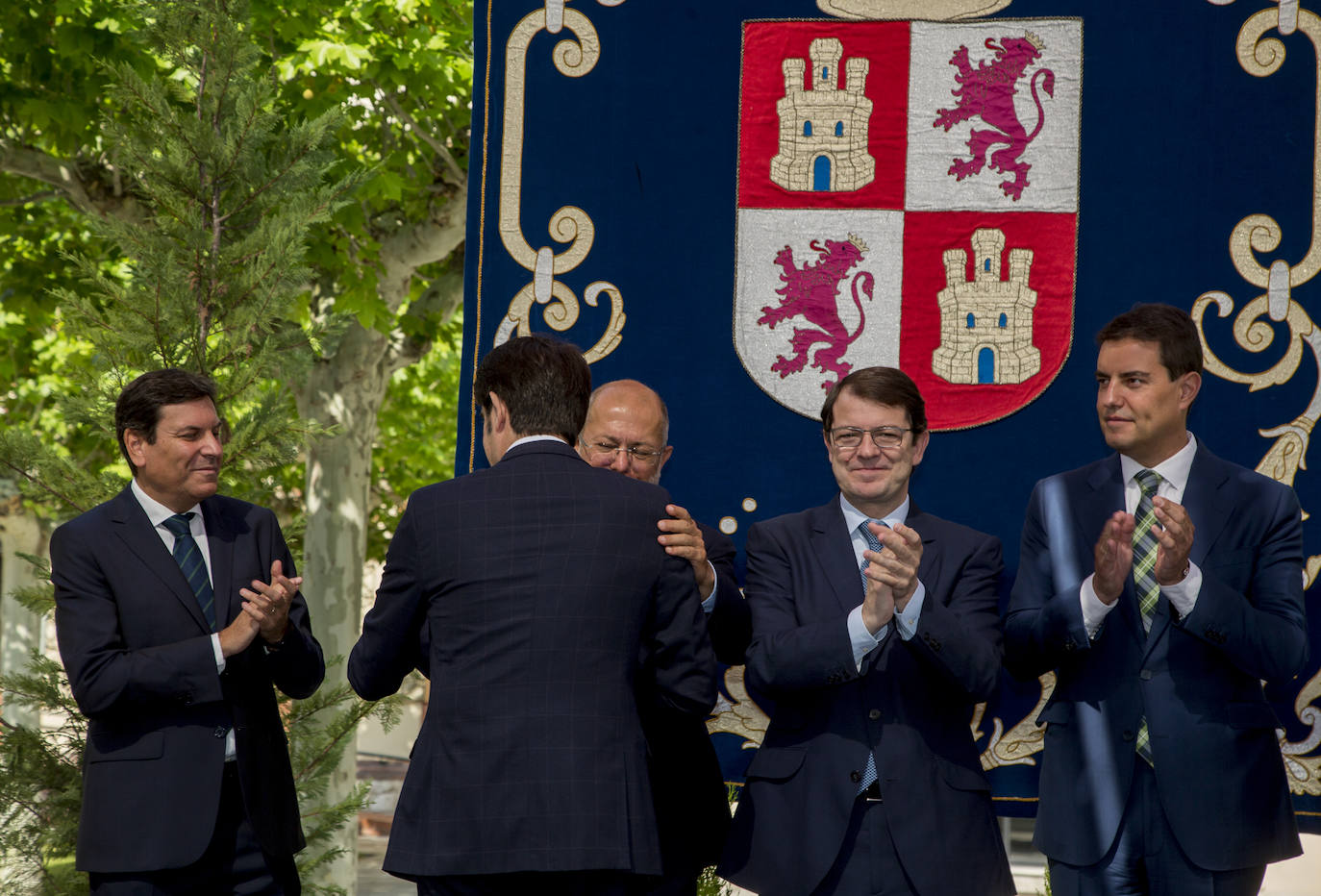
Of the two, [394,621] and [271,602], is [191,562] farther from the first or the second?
[394,621]

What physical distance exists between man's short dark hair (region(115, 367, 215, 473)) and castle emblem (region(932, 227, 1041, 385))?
2230mm

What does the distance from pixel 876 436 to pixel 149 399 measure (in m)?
1.77

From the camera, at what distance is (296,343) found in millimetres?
5066

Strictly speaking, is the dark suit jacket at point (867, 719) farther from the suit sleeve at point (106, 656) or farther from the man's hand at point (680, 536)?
the suit sleeve at point (106, 656)

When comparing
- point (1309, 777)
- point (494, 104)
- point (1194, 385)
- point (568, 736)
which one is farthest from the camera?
point (494, 104)

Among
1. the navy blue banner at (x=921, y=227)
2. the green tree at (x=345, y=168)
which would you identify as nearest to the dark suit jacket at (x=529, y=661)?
the navy blue banner at (x=921, y=227)

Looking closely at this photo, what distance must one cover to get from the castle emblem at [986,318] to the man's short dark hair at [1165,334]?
916 millimetres

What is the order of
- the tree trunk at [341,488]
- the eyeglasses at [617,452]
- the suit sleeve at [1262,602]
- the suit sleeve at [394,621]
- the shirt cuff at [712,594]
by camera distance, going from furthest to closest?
1. the tree trunk at [341,488]
2. the eyeglasses at [617,452]
3. the shirt cuff at [712,594]
4. the suit sleeve at [1262,602]
5. the suit sleeve at [394,621]

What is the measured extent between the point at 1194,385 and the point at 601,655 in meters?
1.65

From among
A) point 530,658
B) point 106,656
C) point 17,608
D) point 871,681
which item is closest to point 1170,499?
point 871,681

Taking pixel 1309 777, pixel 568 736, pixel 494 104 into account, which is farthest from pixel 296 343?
pixel 1309 777

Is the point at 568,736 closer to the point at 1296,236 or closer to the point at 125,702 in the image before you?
the point at 125,702

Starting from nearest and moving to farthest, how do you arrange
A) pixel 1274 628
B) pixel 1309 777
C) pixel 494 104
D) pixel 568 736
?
pixel 568 736, pixel 1274 628, pixel 1309 777, pixel 494 104

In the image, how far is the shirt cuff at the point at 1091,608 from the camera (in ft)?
10.6
